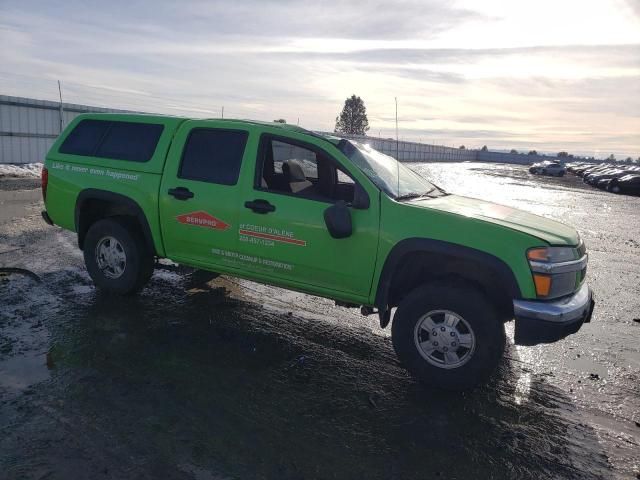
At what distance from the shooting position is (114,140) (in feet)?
18.6

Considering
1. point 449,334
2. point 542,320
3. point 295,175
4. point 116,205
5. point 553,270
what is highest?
point 295,175

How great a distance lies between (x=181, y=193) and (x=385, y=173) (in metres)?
2.03

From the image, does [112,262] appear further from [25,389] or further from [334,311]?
[334,311]

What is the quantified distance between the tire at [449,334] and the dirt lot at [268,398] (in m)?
0.20

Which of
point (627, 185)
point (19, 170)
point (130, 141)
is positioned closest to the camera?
point (130, 141)

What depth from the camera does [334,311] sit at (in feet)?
19.1

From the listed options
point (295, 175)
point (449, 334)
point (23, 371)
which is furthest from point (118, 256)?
point (449, 334)

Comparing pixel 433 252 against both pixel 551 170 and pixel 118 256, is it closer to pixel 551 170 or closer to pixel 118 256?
pixel 118 256

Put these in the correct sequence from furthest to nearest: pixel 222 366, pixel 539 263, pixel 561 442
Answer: pixel 222 366 → pixel 539 263 → pixel 561 442

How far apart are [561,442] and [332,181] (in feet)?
10.8

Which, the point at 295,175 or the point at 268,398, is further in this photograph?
the point at 295,175

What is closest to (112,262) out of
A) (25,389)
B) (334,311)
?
(25,389)

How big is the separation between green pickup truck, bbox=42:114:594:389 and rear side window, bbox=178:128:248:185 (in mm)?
14

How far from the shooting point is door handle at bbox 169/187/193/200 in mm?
5016
